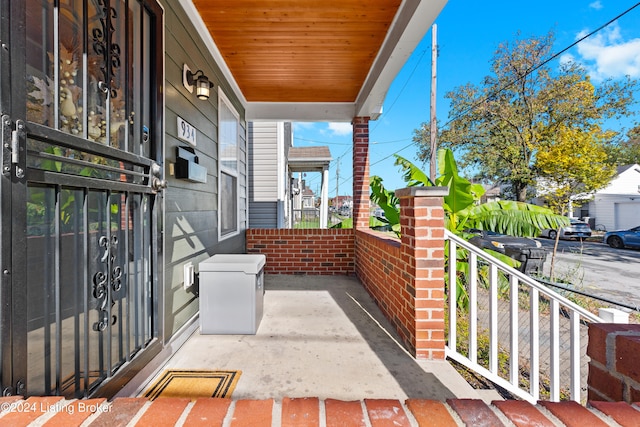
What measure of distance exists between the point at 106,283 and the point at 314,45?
9.69ft

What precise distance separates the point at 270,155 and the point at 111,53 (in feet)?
17.8

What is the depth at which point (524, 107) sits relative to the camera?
11719 mm

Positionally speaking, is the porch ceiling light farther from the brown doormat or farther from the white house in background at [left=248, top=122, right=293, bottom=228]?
the white house in background at [left=248, top=122, right=293, bottom=228]

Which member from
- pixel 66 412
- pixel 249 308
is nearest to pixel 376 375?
pixel 249 308

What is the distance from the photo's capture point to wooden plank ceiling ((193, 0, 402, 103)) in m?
2.52

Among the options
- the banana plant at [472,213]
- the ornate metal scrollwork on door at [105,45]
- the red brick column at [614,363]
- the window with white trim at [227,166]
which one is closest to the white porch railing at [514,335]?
the red brick column at [614,363]

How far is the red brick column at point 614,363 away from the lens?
872mm

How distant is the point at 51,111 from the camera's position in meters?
1.33

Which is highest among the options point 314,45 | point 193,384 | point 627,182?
point 627,182

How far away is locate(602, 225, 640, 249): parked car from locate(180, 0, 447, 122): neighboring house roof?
14412mm

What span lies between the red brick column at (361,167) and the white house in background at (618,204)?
62.5 ft

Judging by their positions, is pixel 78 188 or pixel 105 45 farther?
pixel 105 45

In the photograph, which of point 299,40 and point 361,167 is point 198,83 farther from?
point 361,167

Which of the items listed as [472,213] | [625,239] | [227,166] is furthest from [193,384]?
[625,239]
